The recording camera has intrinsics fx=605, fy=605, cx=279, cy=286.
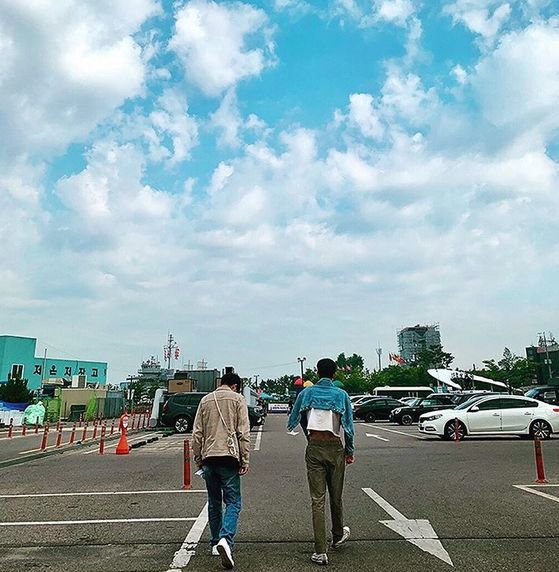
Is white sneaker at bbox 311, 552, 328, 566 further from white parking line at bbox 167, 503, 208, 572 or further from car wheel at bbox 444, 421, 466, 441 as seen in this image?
car wheel at bbox 444, 421, 466, 441

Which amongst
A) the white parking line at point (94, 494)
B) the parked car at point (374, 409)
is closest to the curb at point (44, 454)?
the white parking line at point (94, 494)

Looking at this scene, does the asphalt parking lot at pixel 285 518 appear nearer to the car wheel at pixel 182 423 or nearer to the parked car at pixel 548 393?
Result: the car wheel at pixel 182 423

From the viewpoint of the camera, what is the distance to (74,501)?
353 inches

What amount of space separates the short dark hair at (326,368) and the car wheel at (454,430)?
1492 centimetres

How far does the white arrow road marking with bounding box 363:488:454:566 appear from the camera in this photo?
18.9ft

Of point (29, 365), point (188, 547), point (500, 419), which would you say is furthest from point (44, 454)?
point (29, 365)

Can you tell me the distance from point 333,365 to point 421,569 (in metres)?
2.05

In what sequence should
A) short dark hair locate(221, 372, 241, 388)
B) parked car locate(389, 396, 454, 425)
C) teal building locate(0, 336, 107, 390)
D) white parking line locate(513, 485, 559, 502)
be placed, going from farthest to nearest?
teal building locate(0, 336, 107, 390) → parked car locate(389, 396, 454, 425) → white parking line locate(513, 485, 559, 502) → short dark hair locate(221, 372, 241, 388)

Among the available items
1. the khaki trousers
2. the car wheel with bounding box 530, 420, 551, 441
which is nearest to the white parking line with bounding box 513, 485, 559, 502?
the khaki trousers

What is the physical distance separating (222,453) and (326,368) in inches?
56.1

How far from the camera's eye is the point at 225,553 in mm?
5152

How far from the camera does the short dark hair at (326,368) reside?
6246 millimetres

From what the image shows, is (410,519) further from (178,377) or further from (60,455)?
(178,377)

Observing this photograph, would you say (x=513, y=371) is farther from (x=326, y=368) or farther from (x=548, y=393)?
(x=326, y=368)
